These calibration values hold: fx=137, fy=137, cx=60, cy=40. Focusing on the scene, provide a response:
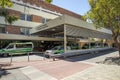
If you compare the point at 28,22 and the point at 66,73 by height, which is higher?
the point at 28,22

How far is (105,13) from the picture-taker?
14297 mm

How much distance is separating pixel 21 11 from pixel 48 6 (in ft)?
30.2

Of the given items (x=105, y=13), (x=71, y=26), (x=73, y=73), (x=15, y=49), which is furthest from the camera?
(x=15, y=49)

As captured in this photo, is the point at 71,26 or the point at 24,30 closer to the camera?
the point at 71,26

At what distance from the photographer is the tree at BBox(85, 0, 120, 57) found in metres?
13.2

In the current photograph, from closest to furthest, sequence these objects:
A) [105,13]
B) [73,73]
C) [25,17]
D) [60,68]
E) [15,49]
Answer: [73,73] < [60,68] < [105,13] < [15,49] < [25,17]

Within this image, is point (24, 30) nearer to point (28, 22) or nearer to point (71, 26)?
point (28, 22)

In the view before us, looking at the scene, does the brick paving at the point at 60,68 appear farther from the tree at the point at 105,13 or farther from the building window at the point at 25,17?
the building window at the point at 25,17

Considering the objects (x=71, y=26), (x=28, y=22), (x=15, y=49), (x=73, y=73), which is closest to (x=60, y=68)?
(x=73, y=73)

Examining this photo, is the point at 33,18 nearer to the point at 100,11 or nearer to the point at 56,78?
the point at 100,11

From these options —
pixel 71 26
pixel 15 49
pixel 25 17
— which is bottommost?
pixel 15 49

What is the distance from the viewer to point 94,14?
14914 millimetres

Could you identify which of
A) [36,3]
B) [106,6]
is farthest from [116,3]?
[36,3]

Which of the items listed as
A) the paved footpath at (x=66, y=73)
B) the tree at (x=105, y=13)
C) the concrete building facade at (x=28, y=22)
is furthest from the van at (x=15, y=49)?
the tree at (x=105, y=13)
